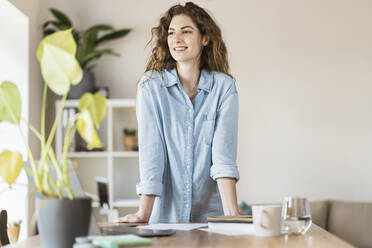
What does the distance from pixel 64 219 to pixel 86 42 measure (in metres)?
3.52

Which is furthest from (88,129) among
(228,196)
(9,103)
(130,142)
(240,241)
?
(130,142)

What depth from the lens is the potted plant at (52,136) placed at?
100 cm

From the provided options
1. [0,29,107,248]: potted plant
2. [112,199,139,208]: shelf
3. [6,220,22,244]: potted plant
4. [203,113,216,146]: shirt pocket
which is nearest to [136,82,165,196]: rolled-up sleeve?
[203,113,216,146]: shirt pocket

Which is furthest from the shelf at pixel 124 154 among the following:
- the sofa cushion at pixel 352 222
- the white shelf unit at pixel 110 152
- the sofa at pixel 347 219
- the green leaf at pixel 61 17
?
the sofa cushion at pixel 352 222

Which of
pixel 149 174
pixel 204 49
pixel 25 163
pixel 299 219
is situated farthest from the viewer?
pixel 204 49

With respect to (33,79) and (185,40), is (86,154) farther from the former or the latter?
(185,40)

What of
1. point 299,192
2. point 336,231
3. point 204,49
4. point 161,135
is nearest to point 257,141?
point 299,192

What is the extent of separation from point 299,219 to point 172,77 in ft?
2.61

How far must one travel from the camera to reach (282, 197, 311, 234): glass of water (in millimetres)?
1332

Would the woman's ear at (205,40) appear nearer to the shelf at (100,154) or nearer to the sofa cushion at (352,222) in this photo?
the shelf at (100,154)

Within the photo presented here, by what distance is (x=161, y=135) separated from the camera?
1876mm

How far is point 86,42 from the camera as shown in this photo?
4395mm

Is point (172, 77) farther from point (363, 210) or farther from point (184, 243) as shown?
point (363, 210)

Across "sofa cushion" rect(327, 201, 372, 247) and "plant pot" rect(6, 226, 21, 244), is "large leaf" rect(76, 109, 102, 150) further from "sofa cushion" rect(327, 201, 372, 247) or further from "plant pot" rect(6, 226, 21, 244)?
"sofa cushion" rect(327, 201, 372, 247)
